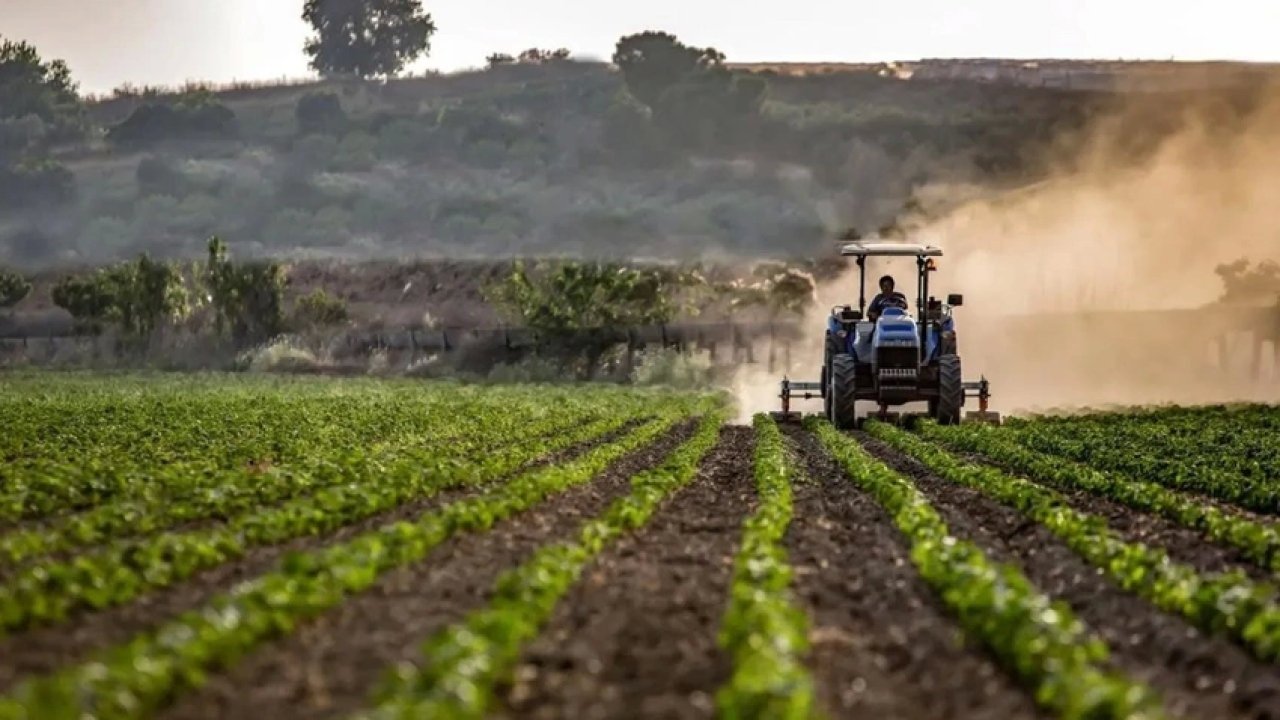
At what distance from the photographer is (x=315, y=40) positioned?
544 feet

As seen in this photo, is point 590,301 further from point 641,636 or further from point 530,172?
point 641,636

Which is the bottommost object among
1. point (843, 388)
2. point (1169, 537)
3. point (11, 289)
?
point (1169, 537)

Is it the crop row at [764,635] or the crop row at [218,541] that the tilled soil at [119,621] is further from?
the crop row at [764,635]

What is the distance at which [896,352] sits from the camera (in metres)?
37.4

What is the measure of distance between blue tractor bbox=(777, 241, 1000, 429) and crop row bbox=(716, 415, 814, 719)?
1692cm

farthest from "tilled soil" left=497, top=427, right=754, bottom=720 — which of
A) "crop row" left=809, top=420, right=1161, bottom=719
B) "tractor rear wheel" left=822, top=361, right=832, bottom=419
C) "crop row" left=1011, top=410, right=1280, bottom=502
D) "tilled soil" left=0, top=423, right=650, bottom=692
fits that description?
"tractor rear wheel" left=822, top=361, right=832, bottom=419

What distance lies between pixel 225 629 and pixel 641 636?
3065 mm

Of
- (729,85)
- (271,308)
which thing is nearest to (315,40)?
(729,85)

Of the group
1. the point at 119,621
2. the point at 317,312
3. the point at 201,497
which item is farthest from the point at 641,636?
the point at 317,312

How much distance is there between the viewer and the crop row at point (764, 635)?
1023cm

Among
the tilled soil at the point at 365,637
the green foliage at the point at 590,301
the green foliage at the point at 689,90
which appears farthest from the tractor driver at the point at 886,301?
the green foliage at the point at 689,90

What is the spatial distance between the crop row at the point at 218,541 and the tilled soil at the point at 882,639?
4935 millimetres

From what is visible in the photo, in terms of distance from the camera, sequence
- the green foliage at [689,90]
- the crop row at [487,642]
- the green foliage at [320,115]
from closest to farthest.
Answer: the crop row at [487,642], the green foliage at [689,90], the green foliage at [320,115]

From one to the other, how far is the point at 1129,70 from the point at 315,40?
68306 millimetres
